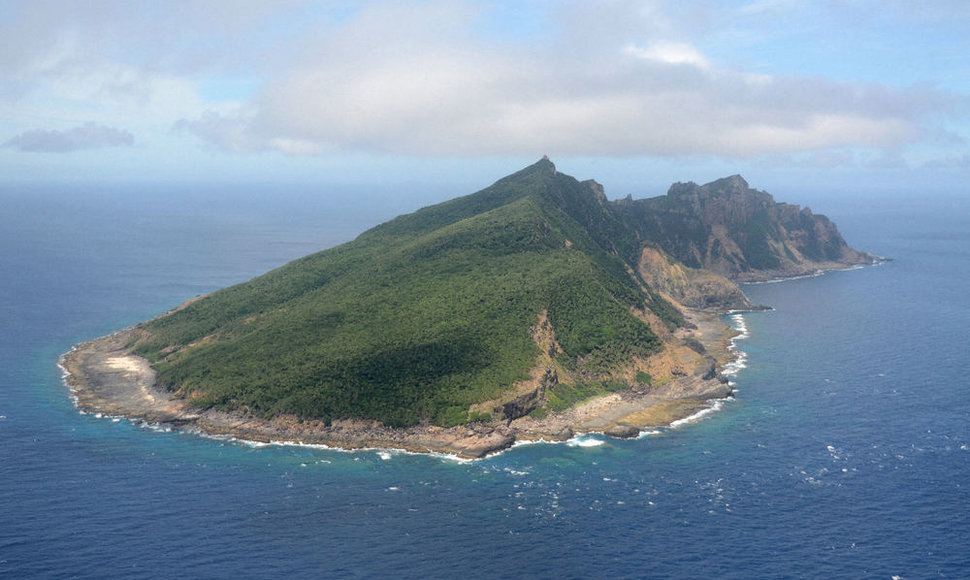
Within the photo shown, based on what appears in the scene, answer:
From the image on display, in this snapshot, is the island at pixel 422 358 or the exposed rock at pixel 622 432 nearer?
the exposed rock at pixel 622 432

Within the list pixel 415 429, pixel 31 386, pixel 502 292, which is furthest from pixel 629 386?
pixel 31 386

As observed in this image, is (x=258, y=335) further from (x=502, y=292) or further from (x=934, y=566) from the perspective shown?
(x=934, y=566)

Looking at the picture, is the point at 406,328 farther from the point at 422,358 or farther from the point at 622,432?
the point at 622,432

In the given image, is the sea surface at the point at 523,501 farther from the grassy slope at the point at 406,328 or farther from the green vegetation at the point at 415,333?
the grassy slope at the point at 406,328

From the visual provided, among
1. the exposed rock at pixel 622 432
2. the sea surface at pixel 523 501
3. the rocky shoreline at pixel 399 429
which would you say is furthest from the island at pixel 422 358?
the sea surface at pixel 523 501

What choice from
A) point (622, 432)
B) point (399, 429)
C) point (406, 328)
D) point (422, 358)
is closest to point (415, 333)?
point (406, 328)
